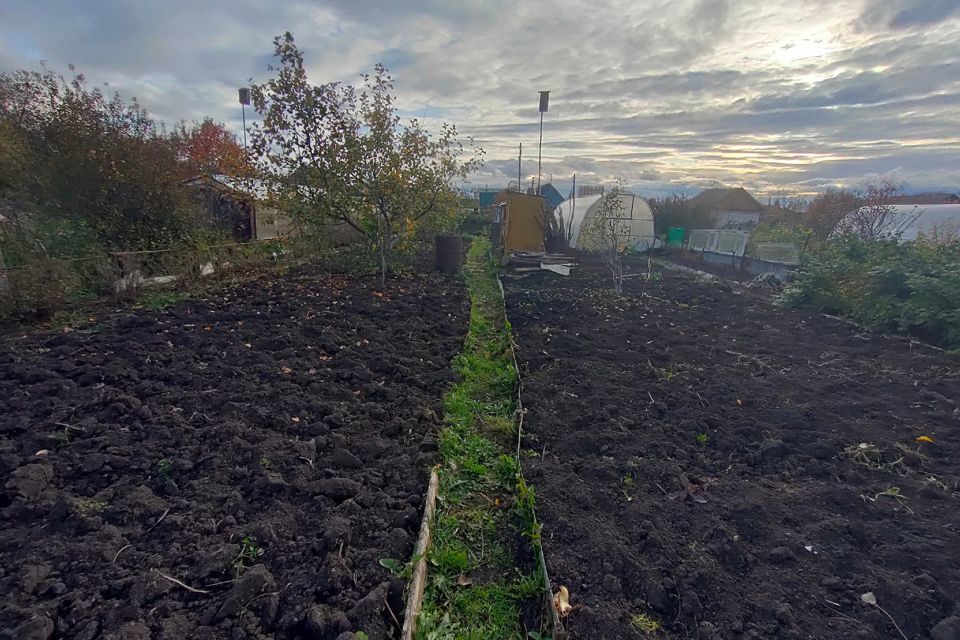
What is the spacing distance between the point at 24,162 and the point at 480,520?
31.9 ft

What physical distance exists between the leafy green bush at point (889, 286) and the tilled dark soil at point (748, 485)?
56cm

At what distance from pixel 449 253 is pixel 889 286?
895cm

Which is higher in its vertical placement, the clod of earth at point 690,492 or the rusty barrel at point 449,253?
the rusty barrel at point 449,253

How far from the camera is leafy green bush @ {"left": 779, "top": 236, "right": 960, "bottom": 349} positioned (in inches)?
245

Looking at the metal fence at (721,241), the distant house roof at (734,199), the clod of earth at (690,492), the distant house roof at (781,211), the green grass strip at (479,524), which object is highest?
the distant house roof at (734,199)

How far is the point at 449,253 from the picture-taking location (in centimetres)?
1204

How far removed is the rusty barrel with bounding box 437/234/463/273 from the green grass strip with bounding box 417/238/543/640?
720 centimetres

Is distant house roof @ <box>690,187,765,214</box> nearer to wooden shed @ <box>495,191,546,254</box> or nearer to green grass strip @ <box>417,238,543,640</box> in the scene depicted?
wooden shed @ <box>495,191,546,254</box>

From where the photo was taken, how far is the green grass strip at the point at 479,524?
225 centimetres

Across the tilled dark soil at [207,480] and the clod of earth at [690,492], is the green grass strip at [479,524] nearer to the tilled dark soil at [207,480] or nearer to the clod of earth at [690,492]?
the tilled dark soil at [207,480]

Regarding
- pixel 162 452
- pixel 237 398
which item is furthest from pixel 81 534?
pixel 237 398

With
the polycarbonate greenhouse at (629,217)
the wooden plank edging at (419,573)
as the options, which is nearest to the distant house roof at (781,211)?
the polycarbonate greenhouse at (629,217)

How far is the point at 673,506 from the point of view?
9.39 feet

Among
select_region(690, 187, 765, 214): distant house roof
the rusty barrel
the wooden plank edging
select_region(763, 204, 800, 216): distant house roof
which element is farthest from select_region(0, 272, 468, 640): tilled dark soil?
select_region(690, 187, 765, 214): distant house roof
